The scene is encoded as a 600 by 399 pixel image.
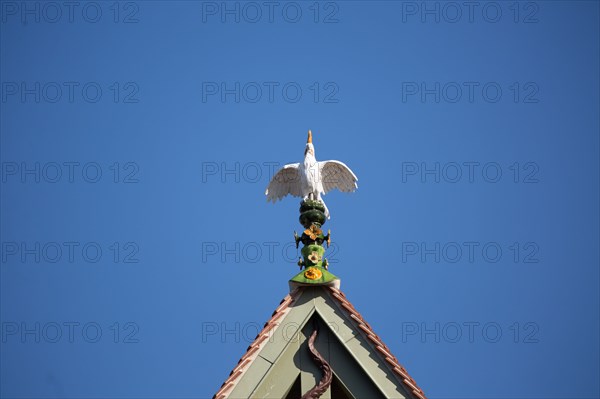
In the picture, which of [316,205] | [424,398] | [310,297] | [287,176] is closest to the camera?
[424,398]

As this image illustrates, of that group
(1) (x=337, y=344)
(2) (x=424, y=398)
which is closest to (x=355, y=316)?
(1) (x=337, y=344)

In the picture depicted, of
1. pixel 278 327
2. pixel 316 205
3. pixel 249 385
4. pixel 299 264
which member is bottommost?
pixel 249 385

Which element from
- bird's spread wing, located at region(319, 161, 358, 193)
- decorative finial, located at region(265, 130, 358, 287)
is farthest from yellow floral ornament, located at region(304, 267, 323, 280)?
bird's spread wing, located at region(319, 161, 358, 193)

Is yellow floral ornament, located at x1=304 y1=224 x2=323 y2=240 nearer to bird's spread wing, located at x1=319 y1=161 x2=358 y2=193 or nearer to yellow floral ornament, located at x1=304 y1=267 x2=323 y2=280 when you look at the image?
yellow floral ornament, located at x1=304 y1=267 x2=323 y2=280

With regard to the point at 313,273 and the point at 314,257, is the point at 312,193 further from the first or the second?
the point at 313,273

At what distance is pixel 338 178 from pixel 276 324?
497 centimetres

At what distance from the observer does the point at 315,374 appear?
55.4 ft

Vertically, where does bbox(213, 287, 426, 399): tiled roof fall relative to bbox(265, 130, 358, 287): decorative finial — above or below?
below

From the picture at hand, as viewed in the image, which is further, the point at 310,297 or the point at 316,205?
the point at 316,205

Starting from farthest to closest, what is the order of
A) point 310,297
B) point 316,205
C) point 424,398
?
point 316,205
point 310,297
point 424,398

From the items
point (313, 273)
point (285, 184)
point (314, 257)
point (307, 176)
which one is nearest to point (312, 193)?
point (307, 176)

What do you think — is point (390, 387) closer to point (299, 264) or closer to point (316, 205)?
point (299, 264)

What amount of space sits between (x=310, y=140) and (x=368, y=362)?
641cm

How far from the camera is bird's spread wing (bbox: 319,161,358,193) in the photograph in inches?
844
